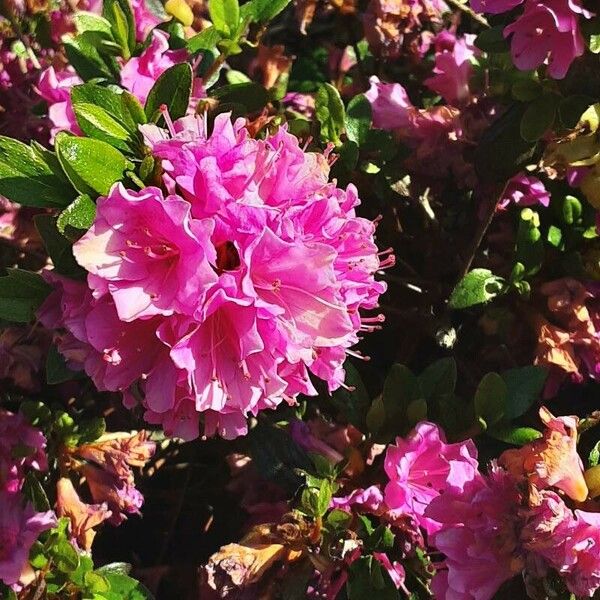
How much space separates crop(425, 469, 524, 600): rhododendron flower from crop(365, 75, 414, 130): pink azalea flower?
26.6 inches

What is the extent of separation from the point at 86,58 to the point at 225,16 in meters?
0.23

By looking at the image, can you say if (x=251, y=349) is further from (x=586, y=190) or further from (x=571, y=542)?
(x=586, y=190)

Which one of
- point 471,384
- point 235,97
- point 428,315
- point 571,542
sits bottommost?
point 471,384

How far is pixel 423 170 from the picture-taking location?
1483 millimetres

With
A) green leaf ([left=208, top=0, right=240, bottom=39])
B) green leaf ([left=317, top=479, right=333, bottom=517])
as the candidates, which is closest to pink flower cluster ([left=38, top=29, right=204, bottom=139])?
green leaf ([left=208, top=0, right=240, bottom=39])

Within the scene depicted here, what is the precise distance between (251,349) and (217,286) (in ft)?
0.25

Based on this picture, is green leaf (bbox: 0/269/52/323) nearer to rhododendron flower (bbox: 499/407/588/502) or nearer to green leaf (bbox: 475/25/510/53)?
rhododendron flower (bbox: 499/407/588/502)

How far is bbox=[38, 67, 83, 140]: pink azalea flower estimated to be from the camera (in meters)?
1.24

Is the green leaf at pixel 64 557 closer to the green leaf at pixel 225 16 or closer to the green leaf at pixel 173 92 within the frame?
the green leaf at pixel 173 92

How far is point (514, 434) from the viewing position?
51.1 inches

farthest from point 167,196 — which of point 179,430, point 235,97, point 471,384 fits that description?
point 471,384

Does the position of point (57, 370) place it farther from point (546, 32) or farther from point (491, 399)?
point (546, 32)

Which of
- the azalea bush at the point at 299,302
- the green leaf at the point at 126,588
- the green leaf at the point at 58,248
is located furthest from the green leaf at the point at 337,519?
the green leaf at the point at 58,248

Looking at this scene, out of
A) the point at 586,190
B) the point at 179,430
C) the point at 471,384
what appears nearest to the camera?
the point at 179,430
